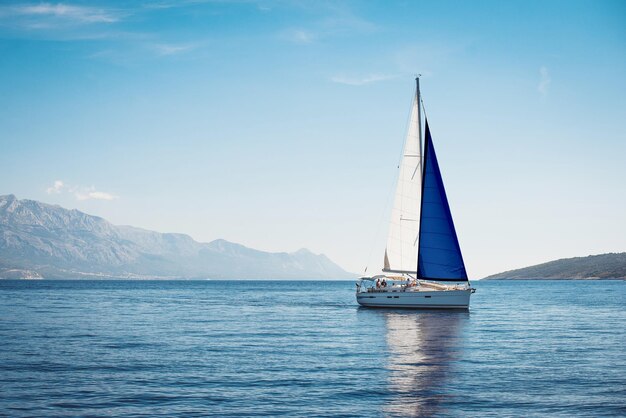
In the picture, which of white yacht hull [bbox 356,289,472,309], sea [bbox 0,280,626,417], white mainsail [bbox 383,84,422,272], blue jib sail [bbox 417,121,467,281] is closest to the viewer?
sea [bbox 0,280,626,417]

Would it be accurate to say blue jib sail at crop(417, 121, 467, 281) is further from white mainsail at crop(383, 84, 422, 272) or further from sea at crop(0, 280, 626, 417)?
sea at crop(0, 280, 626, 417)

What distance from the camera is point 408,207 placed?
63.8 meters

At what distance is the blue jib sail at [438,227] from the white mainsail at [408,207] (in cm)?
117

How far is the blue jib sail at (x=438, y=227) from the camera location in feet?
203

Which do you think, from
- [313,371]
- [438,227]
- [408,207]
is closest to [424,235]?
[438,227]

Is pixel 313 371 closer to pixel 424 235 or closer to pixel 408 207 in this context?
pixel 424 235

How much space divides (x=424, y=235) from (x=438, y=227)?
162 centimetres

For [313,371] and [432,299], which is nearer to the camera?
[313,371]

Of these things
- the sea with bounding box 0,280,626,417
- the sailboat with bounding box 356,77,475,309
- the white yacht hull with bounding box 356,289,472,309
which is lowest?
the sea with bounding box 0,280,626,417

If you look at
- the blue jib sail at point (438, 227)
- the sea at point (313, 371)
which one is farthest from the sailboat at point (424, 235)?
the sea at point (313, 371)

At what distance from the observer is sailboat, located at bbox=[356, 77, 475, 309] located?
61469 mm

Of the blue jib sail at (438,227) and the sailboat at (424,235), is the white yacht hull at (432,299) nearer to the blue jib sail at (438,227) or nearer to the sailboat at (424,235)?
the sailboat at (424,235)

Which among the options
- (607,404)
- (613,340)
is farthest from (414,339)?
(607,404)

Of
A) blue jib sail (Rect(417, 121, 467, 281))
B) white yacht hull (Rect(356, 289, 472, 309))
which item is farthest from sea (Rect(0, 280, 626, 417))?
blue jib sail (Rect(417, 121, 467, 281))
